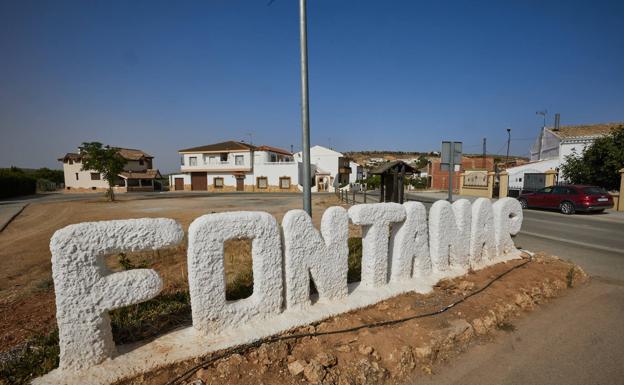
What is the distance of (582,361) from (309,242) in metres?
→ 2.93

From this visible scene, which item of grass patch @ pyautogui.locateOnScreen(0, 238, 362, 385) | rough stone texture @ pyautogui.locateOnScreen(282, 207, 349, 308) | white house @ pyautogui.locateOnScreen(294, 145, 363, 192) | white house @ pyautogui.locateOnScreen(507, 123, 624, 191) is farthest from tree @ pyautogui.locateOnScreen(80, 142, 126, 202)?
white house @ pyautogui.locateOnScreen(507, 123, 624, 191)

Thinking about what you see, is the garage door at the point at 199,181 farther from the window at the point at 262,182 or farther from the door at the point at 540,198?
the door at the point at 540,198

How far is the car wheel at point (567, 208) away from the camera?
44.6 feet

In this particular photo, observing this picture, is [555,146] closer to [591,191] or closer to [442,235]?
[591,191]

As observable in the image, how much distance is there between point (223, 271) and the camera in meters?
2.83

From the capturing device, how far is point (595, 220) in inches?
475

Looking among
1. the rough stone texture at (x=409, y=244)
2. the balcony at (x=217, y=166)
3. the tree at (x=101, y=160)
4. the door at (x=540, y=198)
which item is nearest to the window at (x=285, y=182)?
the balcony at (x=217, y=166)

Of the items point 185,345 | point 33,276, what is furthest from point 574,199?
point 33,276

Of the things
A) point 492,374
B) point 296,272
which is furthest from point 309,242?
point 492,374

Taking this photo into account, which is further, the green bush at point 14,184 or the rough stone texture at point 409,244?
the green bush at point 14,184

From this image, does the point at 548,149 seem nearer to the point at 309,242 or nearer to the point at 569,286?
the point at 569,286

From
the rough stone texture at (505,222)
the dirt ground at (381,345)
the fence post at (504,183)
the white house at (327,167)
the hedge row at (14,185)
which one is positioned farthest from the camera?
the white house at (327,167)

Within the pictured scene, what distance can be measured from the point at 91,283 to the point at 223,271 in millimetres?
1056

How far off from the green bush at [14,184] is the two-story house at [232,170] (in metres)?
16.2
